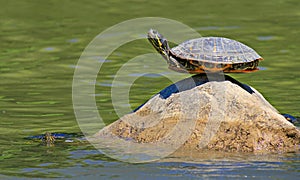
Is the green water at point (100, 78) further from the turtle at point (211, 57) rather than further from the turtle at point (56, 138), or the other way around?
the turtle at point (211, 57)

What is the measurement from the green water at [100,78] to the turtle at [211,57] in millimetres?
1021

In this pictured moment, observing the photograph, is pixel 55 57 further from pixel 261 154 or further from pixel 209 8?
pixel 261 154

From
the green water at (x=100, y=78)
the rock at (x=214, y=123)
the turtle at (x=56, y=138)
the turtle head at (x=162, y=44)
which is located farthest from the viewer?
the turtle at (x=56, y=138)

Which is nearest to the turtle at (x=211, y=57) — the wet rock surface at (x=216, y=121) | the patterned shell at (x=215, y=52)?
the patterned shell at (x=215, y=52)

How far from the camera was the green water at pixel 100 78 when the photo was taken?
21.6 ft

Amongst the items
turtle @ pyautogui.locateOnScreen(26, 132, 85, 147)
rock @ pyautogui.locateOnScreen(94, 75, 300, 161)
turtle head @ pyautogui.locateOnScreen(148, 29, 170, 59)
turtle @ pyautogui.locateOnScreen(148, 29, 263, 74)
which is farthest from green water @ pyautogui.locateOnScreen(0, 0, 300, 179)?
turtle head @ pyautogui.locateOnScreen(148, 29, 170, 59)

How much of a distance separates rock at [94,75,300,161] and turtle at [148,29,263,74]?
0.66 feet

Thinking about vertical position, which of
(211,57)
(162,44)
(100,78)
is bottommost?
(211,57)

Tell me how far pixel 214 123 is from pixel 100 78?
5022 millimetres

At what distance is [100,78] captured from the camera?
11.9 metres

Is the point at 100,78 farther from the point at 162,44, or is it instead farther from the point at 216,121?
the point at 216,121

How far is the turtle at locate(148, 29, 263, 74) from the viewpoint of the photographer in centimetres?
715

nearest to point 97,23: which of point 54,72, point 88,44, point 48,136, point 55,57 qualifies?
point 88,44

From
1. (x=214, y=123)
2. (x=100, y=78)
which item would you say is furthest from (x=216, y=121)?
(x=100, y=78)
